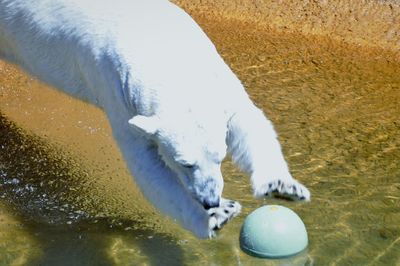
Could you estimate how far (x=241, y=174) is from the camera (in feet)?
14.3

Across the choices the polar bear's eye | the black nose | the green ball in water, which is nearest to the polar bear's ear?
the polar bear's eye

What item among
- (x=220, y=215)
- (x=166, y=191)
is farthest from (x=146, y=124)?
(x=220, y=215)

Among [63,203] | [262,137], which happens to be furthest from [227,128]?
[63,203]

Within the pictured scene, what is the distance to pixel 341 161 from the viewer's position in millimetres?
4527

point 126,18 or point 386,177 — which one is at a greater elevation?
point 126,18

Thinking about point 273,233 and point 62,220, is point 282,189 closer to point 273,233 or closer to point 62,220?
point 273,233

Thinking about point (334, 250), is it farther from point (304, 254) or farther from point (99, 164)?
point (99, 164)

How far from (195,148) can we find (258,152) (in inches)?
16.0

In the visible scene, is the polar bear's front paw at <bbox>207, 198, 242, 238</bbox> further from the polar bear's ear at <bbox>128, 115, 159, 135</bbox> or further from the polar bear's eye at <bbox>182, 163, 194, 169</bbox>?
the polar bear's ear at <bbox>128, 115, 159, 135</bbox>

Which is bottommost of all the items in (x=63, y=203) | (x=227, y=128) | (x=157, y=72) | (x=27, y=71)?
(x=63, y=203)

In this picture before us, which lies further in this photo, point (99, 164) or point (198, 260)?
point (99, 164)

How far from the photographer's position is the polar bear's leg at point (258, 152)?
3.20 m

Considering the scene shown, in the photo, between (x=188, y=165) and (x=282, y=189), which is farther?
(x=282, y=189)

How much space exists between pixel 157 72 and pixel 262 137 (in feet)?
1.67
